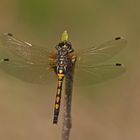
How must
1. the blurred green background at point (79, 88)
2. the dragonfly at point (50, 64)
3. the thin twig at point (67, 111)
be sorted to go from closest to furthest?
the thin twig at point (67, 111)
the dragonfly at point (50, 64)
the blurred green background at point (79, 88)

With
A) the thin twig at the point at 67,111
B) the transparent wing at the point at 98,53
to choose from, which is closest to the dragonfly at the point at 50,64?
the transparent wing at the point at 98,53

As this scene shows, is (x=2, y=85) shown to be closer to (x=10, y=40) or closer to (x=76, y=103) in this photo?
(x=76, y=103)

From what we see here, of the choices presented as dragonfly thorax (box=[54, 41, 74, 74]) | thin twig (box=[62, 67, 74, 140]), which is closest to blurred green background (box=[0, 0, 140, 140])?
dragonfly thorax (box=[54, 41, 74, 74])

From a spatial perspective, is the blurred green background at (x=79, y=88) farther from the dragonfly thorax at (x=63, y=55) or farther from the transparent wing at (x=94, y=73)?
the dragonfly thorax at (x=63, y=55)

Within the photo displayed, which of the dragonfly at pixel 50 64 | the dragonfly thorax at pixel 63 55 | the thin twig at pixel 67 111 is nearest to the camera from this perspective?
the thin twig at pixel 67 111

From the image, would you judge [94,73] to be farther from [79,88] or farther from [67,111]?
[79,88]

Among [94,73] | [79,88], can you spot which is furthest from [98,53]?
[79,88]

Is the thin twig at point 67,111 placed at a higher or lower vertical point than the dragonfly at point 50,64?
lower
